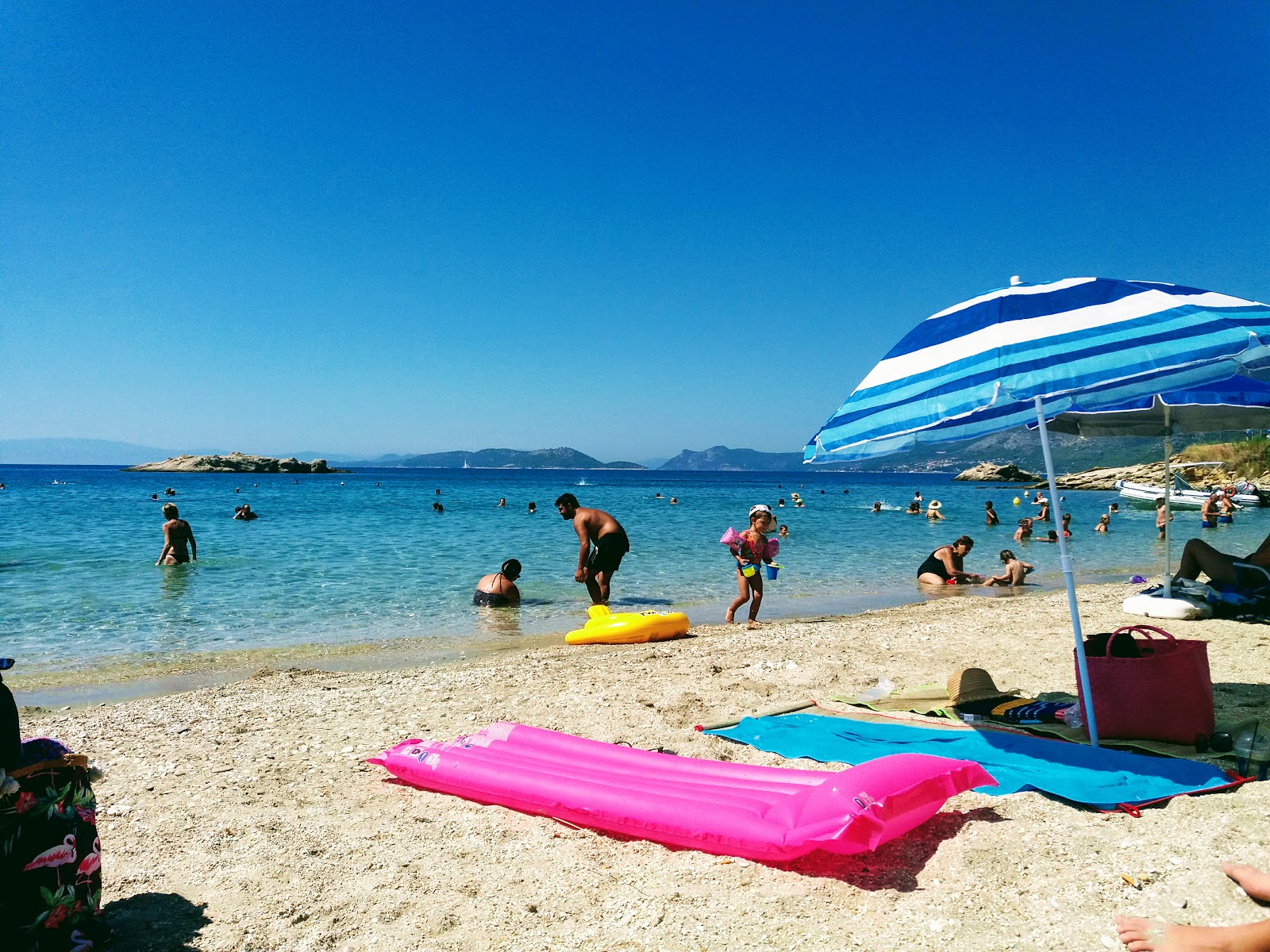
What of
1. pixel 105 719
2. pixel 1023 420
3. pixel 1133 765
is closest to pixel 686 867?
pixel 1133 765

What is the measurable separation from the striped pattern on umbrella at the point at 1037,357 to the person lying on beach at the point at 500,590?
315 inches

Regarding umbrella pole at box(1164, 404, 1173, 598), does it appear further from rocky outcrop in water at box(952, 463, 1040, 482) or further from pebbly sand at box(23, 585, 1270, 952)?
rocky outcrop in water at box(952, 463, 1040, 482)

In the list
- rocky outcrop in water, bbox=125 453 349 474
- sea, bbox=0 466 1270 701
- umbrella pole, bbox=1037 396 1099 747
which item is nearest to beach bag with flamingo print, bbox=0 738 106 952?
umbrella pole, bbox=1037 396 1099 747

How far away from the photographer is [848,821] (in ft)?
9.93

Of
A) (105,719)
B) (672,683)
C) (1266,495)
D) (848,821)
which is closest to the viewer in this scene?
(848,821)

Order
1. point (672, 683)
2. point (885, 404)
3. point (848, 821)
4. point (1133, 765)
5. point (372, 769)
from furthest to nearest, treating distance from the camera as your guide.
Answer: point (672, 683)
point (372, 769)
point (885, 404)
point (1133, 765)
point (848, 821)

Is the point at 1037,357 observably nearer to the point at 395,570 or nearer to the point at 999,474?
the point at 395,570

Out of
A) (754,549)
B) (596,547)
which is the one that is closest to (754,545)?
(754,549)

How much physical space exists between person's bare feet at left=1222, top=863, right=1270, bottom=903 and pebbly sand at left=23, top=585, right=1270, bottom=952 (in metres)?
0.04

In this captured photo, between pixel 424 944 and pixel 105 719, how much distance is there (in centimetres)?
432

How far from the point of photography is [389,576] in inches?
571

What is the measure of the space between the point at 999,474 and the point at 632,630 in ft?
304

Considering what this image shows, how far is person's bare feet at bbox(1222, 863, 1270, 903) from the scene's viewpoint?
99.6 inches

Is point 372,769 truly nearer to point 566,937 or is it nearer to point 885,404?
point 566,937
